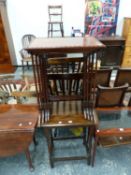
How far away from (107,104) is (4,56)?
3.14 meters

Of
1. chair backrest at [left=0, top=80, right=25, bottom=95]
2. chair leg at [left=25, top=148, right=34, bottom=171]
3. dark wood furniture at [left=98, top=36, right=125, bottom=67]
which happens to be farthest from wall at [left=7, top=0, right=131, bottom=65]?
chair leg at [left=25, top=148, right=34, bottom=171]

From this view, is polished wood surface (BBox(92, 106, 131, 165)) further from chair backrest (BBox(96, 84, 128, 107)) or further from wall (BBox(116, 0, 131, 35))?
wall (BBox(116, 0, 131, 35))

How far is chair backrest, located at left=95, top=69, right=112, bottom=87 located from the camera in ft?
5.50

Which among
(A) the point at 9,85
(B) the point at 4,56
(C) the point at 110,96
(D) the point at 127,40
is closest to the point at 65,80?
(C) the point at 110,96

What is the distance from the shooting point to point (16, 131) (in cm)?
137

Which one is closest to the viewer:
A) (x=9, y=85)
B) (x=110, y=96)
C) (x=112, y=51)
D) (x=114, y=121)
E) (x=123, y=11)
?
(x=110, y=96)

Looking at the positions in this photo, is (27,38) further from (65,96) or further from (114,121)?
(114,121)

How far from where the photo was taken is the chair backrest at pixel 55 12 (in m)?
3.74

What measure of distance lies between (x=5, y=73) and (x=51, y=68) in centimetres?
299

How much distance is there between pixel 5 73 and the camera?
13.4 feet

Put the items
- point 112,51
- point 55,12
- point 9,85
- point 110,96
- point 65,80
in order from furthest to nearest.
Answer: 1. point 112,51
2. point 55,12
3. point 9,85
4. point 110,96
5. point 65,80

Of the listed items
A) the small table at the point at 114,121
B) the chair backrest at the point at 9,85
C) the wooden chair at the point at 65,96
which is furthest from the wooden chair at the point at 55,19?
the small table at the point at 114,121

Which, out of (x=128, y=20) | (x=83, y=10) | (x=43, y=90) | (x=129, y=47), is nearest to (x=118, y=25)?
(x=128, y=20)

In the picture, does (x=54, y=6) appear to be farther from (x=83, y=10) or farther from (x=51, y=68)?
(x=51, y=68)
